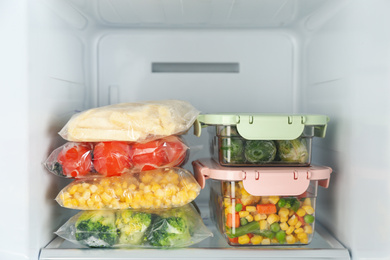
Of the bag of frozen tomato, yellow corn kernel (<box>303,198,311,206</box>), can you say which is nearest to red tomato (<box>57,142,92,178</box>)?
the bag of frozen tomato

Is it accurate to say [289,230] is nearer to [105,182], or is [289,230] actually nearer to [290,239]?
[290,239]

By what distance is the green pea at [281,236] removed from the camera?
3.29 ft

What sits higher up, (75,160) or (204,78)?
(204,78)

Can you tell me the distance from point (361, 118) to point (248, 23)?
569mm

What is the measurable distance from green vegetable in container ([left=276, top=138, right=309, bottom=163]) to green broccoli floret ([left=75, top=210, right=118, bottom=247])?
464mm

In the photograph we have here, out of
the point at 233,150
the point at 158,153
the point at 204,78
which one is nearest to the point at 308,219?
the point at 233,150

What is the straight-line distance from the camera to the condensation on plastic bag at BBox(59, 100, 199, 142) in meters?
0.99

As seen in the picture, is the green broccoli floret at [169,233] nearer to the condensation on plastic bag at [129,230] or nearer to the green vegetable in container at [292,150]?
the condensation on plastic bag at [129,230]

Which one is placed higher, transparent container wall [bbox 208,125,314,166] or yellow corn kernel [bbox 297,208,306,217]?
transparent container wall [bbox 208,125,314,166]

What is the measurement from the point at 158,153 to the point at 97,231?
0.79 ft

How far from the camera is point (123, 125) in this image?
997 mm

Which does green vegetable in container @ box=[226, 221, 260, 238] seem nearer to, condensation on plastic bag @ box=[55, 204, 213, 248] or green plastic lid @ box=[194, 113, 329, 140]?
condensation on plastic bag @ box=[55, 204, 213, 248]

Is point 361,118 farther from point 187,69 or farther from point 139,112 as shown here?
point 187,69

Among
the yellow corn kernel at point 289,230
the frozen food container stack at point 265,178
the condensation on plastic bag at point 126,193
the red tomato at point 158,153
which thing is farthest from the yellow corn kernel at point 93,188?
the yellow corn kernel at point 289,230
